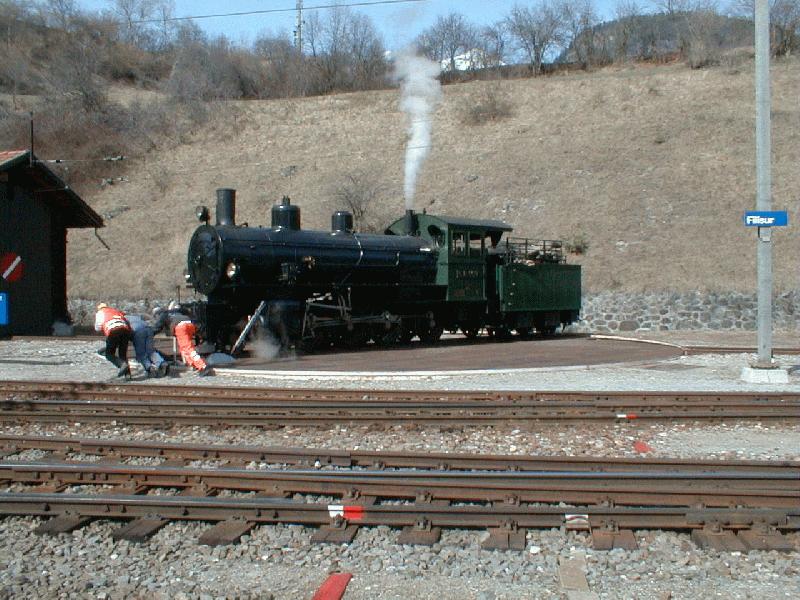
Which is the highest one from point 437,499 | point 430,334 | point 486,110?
point 486,110

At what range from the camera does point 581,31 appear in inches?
2562

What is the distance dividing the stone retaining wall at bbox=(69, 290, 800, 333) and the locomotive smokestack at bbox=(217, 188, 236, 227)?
1568 centimetres

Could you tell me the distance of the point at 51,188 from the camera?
1030 inches

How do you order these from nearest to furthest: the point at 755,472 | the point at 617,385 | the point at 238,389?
the point at 755,472 < the point at 238,389 < the point at 617,385

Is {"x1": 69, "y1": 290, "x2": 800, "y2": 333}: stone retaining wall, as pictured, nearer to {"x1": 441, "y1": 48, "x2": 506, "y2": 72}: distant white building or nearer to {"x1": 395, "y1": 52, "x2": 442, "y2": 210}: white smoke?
{"x1": 395, "y1": 52, "x2": 442, "y2": 210}: white smoke

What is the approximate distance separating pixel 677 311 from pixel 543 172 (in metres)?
14.1

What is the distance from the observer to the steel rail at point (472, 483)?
604cm

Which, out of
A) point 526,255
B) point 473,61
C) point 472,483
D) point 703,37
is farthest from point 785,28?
point 472,483

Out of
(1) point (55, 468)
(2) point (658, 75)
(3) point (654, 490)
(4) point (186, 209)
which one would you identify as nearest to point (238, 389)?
(1) point (55, 468)

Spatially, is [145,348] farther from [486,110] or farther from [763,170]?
[486,110]

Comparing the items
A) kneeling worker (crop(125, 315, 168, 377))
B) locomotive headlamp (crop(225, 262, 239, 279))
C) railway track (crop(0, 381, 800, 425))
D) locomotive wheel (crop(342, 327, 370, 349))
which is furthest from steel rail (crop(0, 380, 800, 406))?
locomotive wheel (crop(342, 327, 370, 349))

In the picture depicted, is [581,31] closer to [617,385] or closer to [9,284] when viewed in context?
[9,284]

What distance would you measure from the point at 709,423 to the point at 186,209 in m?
36.6

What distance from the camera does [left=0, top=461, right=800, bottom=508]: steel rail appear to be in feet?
19.8
